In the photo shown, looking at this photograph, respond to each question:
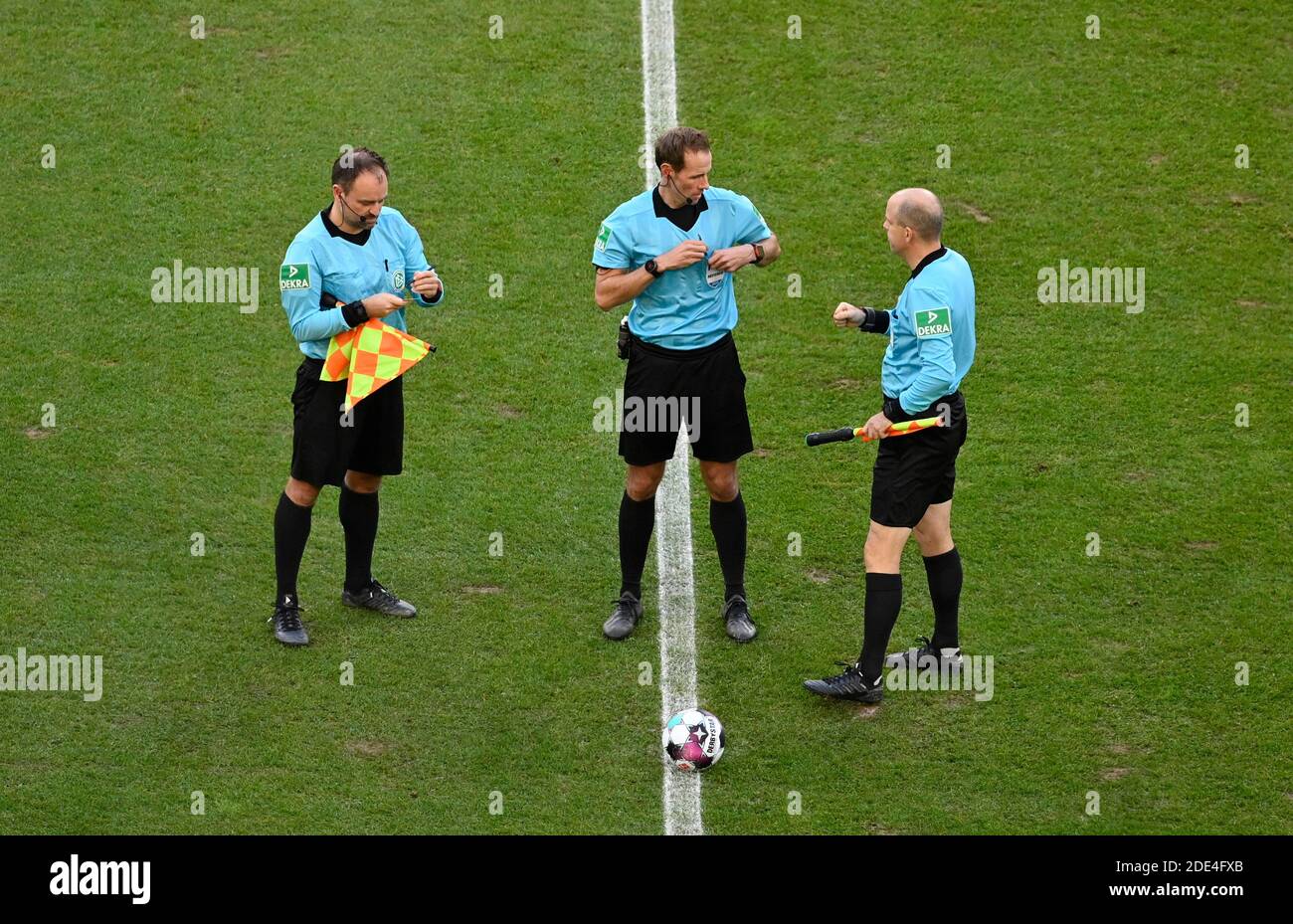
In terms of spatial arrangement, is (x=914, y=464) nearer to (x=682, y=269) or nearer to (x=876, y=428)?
(x=876, y=428)

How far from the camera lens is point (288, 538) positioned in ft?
27.3

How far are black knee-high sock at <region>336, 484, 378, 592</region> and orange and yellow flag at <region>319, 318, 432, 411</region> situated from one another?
0.70 meters

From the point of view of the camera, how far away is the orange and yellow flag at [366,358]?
796 centimetres

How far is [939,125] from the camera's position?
1261cm

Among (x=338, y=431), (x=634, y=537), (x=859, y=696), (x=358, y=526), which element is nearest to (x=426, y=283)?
(x=338, y=431)

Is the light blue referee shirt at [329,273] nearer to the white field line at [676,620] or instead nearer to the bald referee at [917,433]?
the white field line at [676,620]

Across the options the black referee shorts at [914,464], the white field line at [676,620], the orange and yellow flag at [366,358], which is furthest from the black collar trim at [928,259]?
the orange and yellow flag at [366,358]

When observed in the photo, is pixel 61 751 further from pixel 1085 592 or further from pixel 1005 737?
pixel 1085 592

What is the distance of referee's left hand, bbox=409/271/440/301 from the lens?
8055mm

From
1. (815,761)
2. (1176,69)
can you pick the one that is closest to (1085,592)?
(815,761)

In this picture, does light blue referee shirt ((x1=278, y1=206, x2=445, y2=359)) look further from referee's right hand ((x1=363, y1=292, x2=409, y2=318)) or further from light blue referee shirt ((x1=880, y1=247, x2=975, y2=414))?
light blue referee shirt ((x1=880, y1=247, x2=975, y2=414))

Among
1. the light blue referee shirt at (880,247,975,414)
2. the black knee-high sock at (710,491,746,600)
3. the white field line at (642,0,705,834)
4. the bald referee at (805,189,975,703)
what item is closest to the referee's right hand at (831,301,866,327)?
the bald referee at (805,189,975,703)

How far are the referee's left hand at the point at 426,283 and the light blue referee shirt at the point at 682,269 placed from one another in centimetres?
80

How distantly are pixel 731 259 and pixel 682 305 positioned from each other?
0.34 metres
